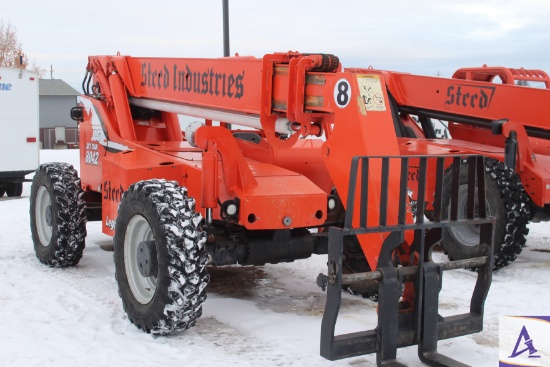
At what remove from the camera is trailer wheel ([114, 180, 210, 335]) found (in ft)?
17.7

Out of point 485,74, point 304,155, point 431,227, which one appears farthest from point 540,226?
point 431,227

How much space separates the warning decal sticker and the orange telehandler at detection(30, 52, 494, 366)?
0.04 feet

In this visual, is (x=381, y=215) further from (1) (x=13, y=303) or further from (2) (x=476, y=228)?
(2) (x=476, y=228)

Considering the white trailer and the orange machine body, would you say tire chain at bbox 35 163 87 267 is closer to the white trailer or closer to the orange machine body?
the orange machine body

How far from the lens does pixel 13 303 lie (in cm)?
655

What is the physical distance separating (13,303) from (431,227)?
150 inches

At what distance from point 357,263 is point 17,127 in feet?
36.7

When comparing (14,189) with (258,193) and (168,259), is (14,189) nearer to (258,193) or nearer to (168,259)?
(258,193)

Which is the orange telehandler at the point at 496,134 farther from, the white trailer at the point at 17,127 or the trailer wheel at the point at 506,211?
the white trailer at the point at 17,127

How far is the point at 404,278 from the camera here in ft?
15.6

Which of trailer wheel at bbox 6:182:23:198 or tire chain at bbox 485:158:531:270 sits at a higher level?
tire chain at bbox 485:158:531:270

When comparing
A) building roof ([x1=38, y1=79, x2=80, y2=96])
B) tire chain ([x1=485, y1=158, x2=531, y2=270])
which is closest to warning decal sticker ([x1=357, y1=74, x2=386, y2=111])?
tire chain ([x1=485, y1=158, x2=531, y2=270])
